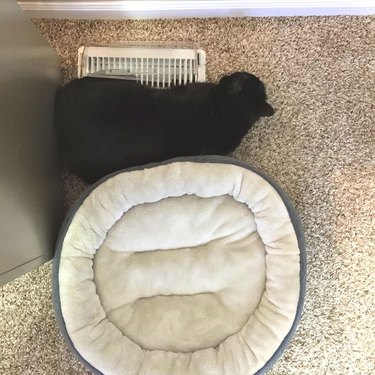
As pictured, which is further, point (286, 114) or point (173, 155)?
point (286, 114)

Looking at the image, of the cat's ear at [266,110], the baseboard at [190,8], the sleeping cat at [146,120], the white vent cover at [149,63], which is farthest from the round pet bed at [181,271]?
the baseboard at [190,8]

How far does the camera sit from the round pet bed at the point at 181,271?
3.36 ft

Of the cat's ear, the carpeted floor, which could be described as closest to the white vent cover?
the carpeted floor

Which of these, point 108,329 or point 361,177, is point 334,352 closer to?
point 361,177

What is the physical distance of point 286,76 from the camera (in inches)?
48.4

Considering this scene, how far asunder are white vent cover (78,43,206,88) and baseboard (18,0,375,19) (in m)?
0.09

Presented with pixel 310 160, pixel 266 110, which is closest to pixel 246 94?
pixel 266 110

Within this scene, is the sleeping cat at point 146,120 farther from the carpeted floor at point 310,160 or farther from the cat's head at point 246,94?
the carpeted floor at point 310,160

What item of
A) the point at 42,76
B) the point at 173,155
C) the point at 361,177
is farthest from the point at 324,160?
the point at 42,76

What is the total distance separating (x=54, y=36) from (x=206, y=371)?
0.85 meters

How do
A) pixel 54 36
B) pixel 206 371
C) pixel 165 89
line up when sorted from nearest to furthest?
pixel 206 371 < pixel 165 89 < pixel 54 36

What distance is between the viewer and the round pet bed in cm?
102

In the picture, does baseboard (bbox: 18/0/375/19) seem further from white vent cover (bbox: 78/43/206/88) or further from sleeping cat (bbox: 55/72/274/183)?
sleeping cat (bbox: 55/72/274/183)

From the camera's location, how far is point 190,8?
1218 mm
